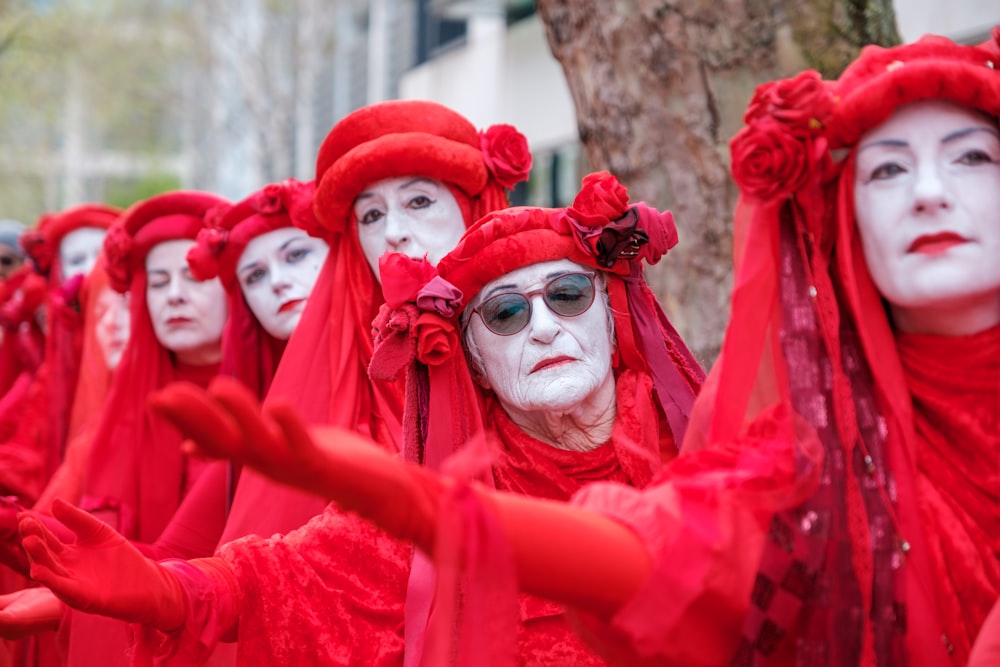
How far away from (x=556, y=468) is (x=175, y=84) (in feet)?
71.7

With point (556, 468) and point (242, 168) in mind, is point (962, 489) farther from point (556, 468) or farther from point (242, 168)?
point (242, 168)

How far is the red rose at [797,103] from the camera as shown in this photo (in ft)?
8.45

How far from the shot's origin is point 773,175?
2543 millimetres

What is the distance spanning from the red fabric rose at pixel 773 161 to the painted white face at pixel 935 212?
6.2 inches

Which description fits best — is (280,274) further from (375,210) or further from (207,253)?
(375,210)

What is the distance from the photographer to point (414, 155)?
13.5ft

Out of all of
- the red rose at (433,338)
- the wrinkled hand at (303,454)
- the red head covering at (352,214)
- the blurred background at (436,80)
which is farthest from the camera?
the blurred background at (436,80)

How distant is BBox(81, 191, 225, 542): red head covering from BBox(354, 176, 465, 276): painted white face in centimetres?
104

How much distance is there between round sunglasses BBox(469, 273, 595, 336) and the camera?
3.39 meters

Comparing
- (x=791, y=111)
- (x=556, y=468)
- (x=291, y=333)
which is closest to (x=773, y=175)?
(x=791, y=111)

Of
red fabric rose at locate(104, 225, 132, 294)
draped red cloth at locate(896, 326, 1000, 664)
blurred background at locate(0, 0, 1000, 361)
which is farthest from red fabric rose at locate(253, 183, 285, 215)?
draped red cloth at locate(896, 326, 1000, 664)

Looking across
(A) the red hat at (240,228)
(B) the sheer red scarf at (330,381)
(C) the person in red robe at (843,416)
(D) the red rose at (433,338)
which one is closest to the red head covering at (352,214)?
(B) the sheer red scarf at (330,381)

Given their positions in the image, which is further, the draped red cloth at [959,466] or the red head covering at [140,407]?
the red head covering at [140,407]

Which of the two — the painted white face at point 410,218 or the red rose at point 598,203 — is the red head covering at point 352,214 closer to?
the painted white face at point 410,218
